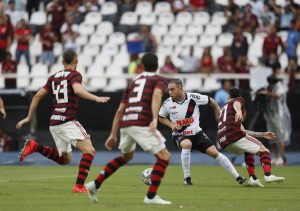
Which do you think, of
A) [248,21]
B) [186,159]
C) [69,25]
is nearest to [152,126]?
[186,159]

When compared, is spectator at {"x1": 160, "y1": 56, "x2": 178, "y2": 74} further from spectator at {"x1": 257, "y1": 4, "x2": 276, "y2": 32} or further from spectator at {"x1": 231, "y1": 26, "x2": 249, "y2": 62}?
spectator at {"x1": 257, "y1": 4, "x2": 276, "y2": 32}

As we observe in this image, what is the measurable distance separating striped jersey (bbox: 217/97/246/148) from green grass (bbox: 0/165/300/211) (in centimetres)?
81

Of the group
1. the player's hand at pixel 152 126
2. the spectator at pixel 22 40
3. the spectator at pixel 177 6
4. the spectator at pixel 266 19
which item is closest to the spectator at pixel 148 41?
the spectator at pixel 177 6

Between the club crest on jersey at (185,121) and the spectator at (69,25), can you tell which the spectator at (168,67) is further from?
the club crest on jersey at (185,121)

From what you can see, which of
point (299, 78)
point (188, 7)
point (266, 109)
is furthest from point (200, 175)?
point (188, 7)

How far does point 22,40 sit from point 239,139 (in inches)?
553

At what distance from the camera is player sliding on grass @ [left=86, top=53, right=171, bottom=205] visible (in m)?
13.0

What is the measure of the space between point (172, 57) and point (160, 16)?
1889mm

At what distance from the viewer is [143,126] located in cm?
1302

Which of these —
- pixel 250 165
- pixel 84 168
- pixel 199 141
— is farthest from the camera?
pixel 199 141

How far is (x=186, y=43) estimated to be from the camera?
30.6m

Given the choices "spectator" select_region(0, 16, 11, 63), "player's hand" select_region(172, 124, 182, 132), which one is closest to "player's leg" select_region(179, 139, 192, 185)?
"player's hand" select_region(172, 124, 182, 132)

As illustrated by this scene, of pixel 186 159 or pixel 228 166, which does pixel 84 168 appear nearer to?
pixel 186 159

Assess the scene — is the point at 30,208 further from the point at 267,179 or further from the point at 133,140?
the point at 267,179
